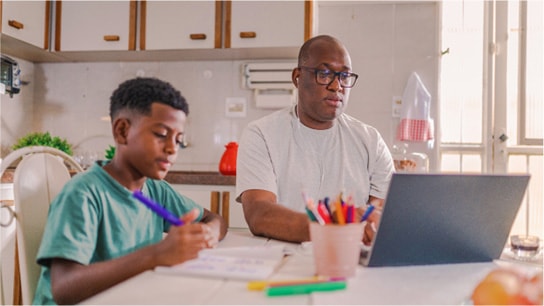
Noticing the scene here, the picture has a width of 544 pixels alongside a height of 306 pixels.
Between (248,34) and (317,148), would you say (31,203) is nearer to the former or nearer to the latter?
(317,148)

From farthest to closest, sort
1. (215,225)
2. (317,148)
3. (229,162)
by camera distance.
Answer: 1. (229,162)
2. (317,148)
3. (215,225)

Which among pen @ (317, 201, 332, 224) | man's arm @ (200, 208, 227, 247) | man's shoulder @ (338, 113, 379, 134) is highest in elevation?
man's shoulder @ (338, 113, 379, 134)

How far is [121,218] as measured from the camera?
0.91 m

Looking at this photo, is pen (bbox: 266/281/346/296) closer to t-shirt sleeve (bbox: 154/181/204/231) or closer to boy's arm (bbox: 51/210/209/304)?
boy's arm (bbox: 51/210/209/304)

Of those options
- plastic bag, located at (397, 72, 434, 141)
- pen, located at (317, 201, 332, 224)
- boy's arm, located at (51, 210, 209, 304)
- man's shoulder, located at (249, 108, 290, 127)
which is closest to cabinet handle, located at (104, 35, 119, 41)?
man's shoulder, located at (249, 108, 290, 127)

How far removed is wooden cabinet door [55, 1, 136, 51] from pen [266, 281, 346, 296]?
2.40 metres

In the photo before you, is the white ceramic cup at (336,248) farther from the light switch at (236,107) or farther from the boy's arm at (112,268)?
the light switch at (236,107)

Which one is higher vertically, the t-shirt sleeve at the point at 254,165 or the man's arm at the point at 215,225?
the t-shirt sleeve at the point at 254,165

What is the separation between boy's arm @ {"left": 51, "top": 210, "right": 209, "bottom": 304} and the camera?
732 mm

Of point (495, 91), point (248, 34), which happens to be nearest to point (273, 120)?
point (248, 34)

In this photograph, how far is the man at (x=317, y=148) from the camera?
1354 millimetres

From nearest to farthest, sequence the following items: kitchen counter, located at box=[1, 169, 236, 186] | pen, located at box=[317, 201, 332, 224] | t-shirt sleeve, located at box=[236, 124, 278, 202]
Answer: pen, located at box=[317, 201, 332, 224] < t-shirt sleeve, located at box=[236, 124, 278, 202] < kitchen counter, located at box=[1, 169, 236, 186]

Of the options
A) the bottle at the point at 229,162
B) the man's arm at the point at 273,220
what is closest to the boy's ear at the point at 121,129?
the man's arm at the point at 273,220

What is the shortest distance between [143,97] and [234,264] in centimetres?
37
